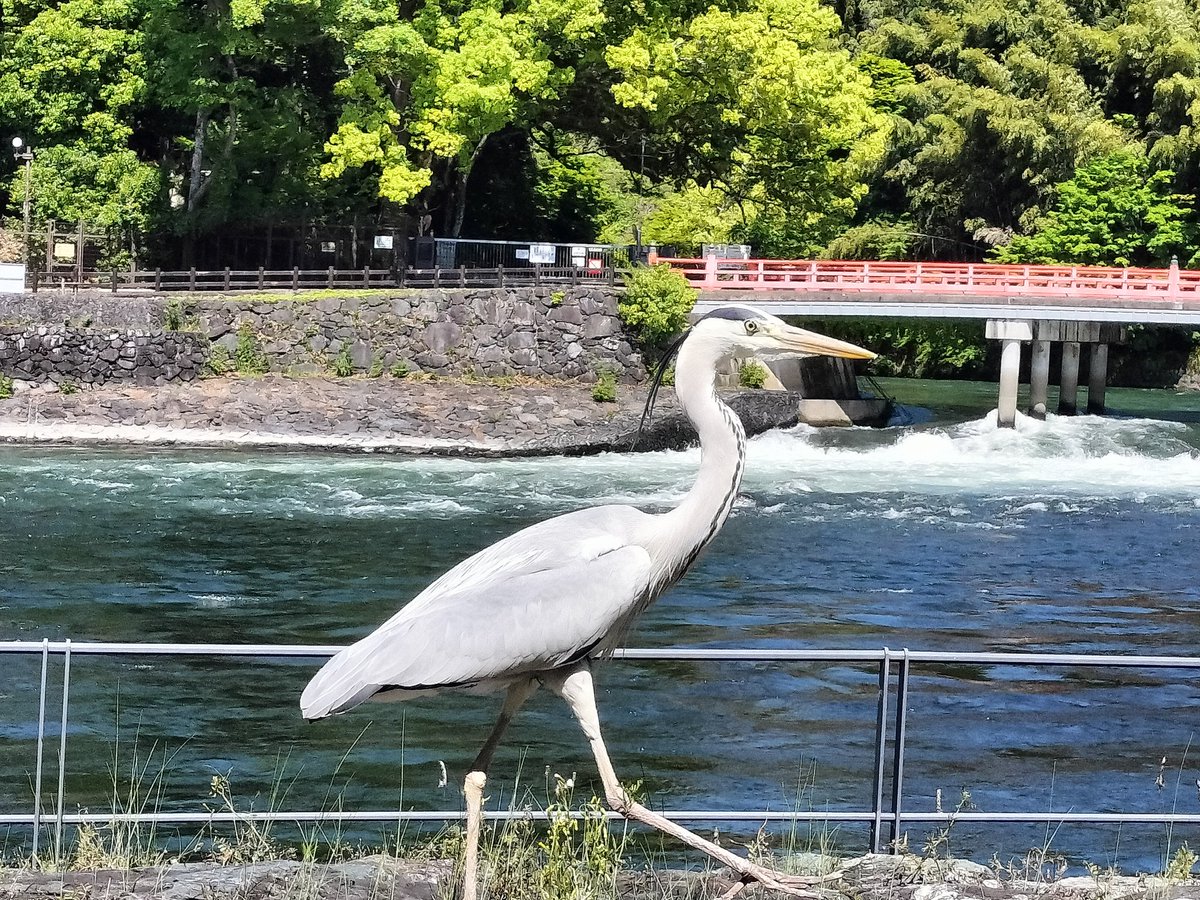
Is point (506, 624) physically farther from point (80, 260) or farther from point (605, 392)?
point (80, 260)

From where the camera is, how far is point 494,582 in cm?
580

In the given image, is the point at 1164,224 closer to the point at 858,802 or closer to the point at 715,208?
the point at 715,208

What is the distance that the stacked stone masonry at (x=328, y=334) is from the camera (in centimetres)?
3447

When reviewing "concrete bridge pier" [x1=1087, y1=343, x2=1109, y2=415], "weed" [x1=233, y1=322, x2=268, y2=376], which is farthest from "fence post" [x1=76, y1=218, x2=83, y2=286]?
"concrete bridge pier" [x1=1087, y1=343, x2=1109, y2=415]

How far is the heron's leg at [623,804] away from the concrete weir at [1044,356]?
3395cm

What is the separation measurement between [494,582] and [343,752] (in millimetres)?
7534

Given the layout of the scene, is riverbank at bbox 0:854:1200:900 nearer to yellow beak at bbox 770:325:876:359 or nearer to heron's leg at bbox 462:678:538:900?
heron's leg at bbox 462:678:538:900

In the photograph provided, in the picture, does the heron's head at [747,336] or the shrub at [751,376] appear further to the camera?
the shrub at [751,376]

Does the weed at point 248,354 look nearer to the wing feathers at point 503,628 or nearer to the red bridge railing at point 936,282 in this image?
the red bridge railing at point 936,282

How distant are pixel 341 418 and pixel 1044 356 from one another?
59.5 ft

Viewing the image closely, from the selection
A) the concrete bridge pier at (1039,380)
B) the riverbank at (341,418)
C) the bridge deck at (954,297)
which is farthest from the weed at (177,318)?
the concrete bridge pier at (1039,380)

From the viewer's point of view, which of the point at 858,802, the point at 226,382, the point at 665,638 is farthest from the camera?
the point at 226,382

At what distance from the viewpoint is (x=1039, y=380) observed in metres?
40.8

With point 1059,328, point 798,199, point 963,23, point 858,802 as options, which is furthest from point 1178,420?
point 858,802
